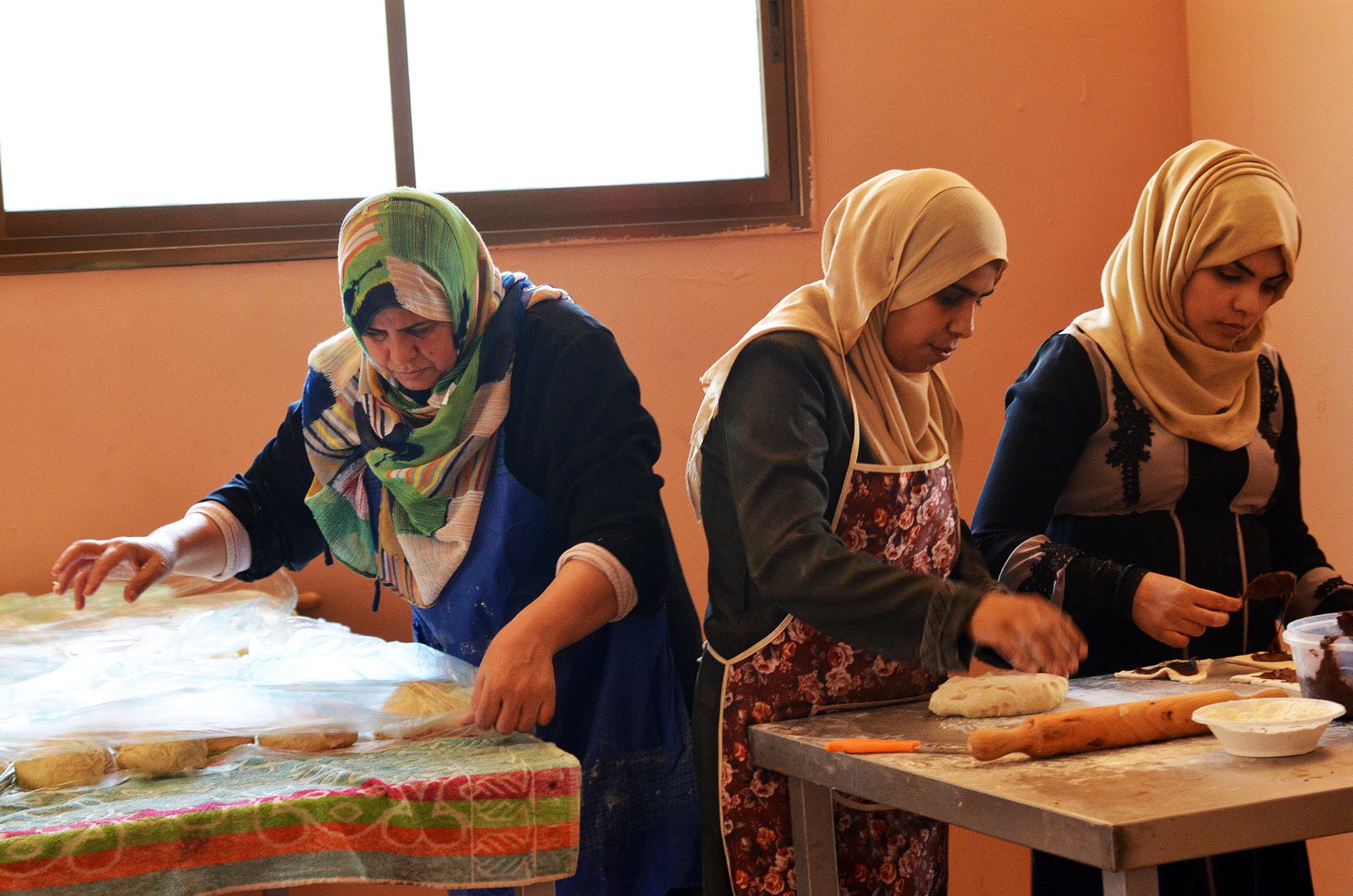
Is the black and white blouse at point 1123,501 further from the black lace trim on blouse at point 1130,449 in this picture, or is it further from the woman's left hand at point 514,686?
the woman's left hand at point 514,686

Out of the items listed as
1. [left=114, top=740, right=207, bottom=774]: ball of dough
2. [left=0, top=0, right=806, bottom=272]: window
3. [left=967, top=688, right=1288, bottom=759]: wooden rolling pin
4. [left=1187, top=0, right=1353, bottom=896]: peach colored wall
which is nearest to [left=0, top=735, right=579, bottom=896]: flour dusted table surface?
[left=114, top=740, right=207, bottom=774]: ball of dough

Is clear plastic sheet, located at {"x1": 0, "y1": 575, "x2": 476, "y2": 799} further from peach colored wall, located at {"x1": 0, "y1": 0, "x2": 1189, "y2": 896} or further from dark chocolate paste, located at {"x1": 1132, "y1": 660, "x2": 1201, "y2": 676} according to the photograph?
dark chocolate paste, located at {"x1": 1132, "y1": 660, "x2": 1201, "y2": 676}

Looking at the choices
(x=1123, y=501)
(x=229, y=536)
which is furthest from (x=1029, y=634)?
(x=229, y=536)

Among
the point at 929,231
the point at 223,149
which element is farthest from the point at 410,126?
the point at 929,231

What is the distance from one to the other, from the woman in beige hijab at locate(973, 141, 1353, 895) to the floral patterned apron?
294 mm

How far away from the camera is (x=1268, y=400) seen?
1.79m

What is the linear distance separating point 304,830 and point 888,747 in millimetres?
575

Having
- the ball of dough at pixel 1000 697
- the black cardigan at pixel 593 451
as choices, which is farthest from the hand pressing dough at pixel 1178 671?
the black cardigan at pixel 593 451

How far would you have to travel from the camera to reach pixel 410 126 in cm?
248

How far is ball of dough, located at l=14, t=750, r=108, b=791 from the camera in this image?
45.2 inches

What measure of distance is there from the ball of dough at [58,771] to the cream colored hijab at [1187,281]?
141cm

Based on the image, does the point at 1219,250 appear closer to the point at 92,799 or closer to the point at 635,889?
the point at 635,889

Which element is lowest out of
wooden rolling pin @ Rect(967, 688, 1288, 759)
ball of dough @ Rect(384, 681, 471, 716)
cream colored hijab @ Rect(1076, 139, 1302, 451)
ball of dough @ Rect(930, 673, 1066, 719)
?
ball of dough @ Rect(930, 673, 1066, 719)

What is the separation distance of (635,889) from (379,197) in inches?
37.4
